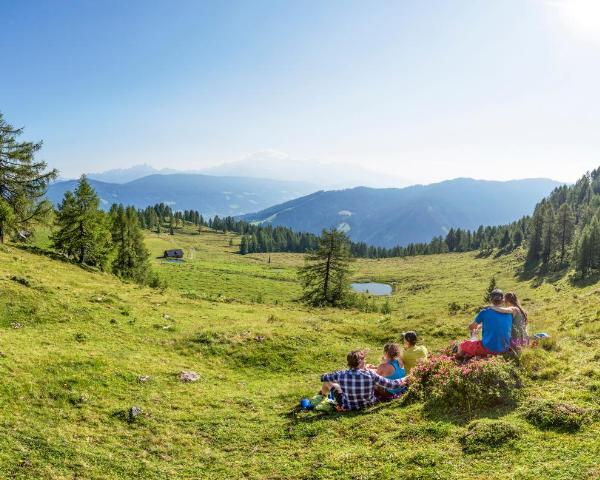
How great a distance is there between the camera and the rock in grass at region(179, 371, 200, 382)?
53.3 feet

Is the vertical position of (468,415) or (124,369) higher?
(468,415)

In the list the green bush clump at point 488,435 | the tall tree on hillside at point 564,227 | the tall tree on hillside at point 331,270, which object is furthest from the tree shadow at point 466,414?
the tall tree on hillside at point 564,227

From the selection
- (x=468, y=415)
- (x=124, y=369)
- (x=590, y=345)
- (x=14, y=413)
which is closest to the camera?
(x=468, y=415)

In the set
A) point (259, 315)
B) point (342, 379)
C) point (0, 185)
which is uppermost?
point (0, 185)

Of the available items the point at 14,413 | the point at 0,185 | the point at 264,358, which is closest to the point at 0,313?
the point at 14,413

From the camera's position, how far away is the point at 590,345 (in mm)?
14781

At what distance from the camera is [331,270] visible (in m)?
54.8

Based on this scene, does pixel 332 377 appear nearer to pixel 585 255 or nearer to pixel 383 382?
pixel 383 382

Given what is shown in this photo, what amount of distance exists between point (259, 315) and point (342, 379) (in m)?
22.8

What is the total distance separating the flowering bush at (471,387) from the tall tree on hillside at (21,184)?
46143 mm

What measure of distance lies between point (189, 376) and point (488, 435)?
11.7 meters

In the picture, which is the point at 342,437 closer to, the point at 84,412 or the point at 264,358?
the point at 84,412

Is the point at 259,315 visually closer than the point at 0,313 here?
No

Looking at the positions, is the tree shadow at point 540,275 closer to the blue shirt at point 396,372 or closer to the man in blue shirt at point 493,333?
the man in blue shirt at point 493,333
